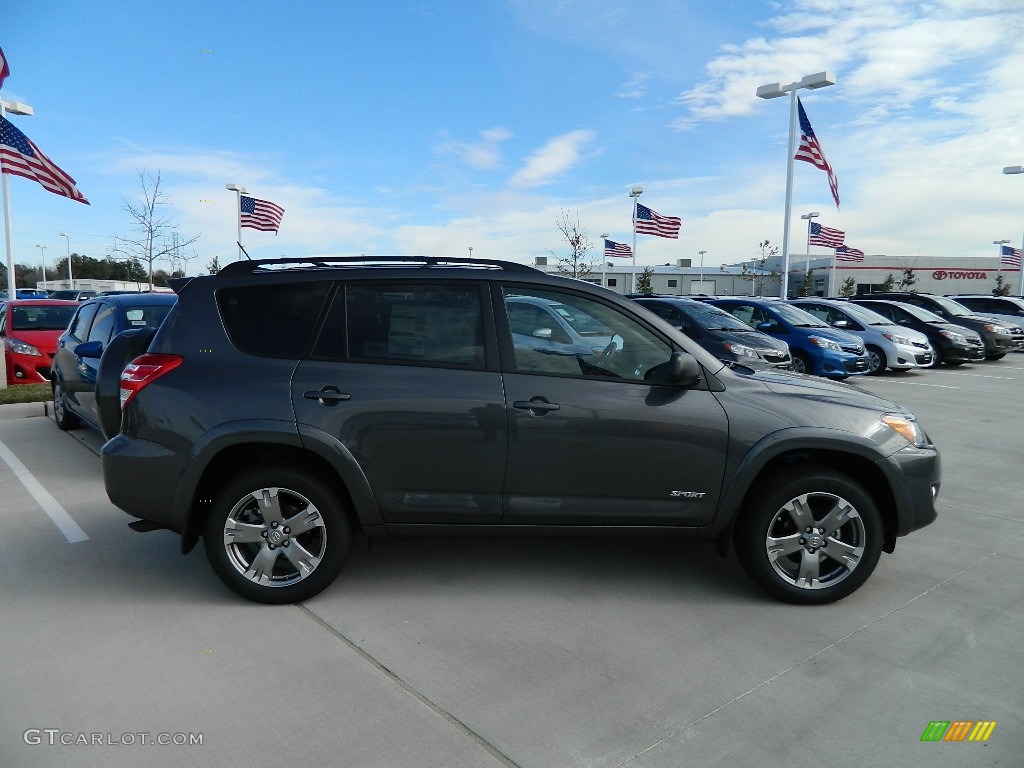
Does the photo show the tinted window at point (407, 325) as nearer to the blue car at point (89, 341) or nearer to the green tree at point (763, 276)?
the blue car at point (89, 341)

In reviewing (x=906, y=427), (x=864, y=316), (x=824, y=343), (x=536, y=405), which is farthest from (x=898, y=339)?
(x=536, y=405)

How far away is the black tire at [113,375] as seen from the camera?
594cm

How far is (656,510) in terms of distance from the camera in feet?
12.5

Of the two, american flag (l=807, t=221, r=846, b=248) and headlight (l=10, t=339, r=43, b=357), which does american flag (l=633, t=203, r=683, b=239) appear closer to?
american flag (l=807, t=221, r=846, b=248)

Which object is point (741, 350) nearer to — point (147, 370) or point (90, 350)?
point (90, 350)

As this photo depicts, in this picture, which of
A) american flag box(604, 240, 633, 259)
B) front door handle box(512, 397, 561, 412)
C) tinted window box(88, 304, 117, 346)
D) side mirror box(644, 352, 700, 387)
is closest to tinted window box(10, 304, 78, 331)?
tinted window box(88, 304, 117, 346)

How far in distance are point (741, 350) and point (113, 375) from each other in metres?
8.81

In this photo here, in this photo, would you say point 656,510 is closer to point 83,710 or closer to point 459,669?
point 459,669

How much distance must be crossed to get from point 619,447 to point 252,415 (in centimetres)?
183

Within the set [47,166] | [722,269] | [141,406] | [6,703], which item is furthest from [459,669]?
[722,269]

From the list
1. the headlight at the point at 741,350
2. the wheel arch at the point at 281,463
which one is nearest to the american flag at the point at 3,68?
the headlight at the point at 741,350

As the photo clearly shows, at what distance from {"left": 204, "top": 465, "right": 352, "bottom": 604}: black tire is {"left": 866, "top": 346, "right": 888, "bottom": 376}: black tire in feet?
46.7

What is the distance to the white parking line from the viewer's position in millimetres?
4977

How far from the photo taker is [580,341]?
3.86 metres
